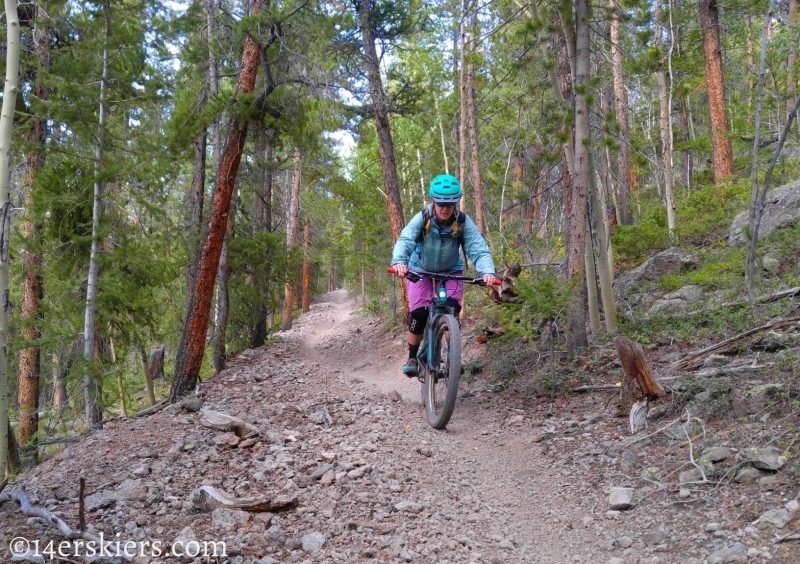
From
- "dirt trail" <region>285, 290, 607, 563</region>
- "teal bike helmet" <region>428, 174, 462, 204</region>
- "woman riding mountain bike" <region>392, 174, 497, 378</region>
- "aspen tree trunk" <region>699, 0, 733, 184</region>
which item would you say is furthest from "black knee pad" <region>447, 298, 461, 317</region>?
"aspen tree trunk" <region>699, 0, 733, 184</region>

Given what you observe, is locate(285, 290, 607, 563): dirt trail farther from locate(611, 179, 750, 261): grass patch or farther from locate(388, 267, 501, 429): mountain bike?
locate(611, 179, 750, 261): grass patch

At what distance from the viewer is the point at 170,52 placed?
34.3 ft

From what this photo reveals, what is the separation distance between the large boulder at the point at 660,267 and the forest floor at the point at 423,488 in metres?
4.29

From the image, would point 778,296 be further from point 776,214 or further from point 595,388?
point 776,214

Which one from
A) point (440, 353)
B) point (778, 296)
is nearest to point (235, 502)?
point (440, 353)

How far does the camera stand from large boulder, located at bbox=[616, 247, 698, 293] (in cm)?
952

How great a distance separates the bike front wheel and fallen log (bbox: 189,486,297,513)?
2051mm

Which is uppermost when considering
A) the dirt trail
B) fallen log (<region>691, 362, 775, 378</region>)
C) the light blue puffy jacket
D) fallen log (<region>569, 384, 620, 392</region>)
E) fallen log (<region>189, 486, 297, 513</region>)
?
the light blue puffy jacket

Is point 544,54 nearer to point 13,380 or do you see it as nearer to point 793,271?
point 793,271

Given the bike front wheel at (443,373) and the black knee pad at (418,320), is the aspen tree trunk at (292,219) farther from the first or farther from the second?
the bike front wheel at (443,373)

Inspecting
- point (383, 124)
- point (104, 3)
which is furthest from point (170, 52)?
point (383, 124)

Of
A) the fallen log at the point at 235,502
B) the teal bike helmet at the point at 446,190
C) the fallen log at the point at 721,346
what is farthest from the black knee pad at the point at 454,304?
the fallen log at the point at 235,502

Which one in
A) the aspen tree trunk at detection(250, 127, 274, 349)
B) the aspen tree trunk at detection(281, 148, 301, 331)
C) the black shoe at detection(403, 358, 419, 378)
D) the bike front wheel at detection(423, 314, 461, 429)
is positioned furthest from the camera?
the aspen tree trunk at detection(281, 148, 301, 331)

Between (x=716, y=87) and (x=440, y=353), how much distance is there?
1228 centimetres
